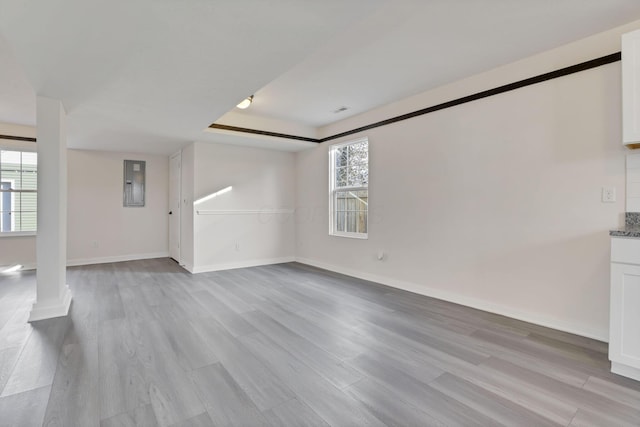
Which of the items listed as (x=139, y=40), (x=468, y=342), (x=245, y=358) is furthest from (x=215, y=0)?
(x=468, y=342)

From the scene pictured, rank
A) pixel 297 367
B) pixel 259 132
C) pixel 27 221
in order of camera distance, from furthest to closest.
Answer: pixel 27 221
pixel 259 132
pixel 297 367

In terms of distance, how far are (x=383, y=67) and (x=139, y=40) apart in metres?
2.07

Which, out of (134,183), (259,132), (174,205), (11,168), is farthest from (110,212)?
(259,132)

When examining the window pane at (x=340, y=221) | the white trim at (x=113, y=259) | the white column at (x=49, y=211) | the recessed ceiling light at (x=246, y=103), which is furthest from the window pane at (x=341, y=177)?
the white trim at (x=113, y=259)

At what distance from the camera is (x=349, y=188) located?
15.6 feet

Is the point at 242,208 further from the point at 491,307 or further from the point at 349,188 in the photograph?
the point at 491,307

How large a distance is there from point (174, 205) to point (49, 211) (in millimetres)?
3033

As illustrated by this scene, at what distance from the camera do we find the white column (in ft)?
9.46

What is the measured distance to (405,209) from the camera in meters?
3.86

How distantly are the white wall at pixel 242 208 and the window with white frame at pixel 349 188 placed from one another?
3.71ft

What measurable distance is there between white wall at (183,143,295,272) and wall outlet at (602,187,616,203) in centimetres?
449

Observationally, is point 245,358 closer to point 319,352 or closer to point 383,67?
point 319,352

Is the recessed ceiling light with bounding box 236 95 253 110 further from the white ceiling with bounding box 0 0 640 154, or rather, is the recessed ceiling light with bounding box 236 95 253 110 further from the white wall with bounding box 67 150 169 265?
the white wall with bounding box 67 150 169 265

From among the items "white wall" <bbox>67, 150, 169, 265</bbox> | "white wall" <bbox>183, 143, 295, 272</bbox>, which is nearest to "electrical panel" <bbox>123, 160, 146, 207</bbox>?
"white wall" <bbox>67, 150, 169, 265</bbox>
